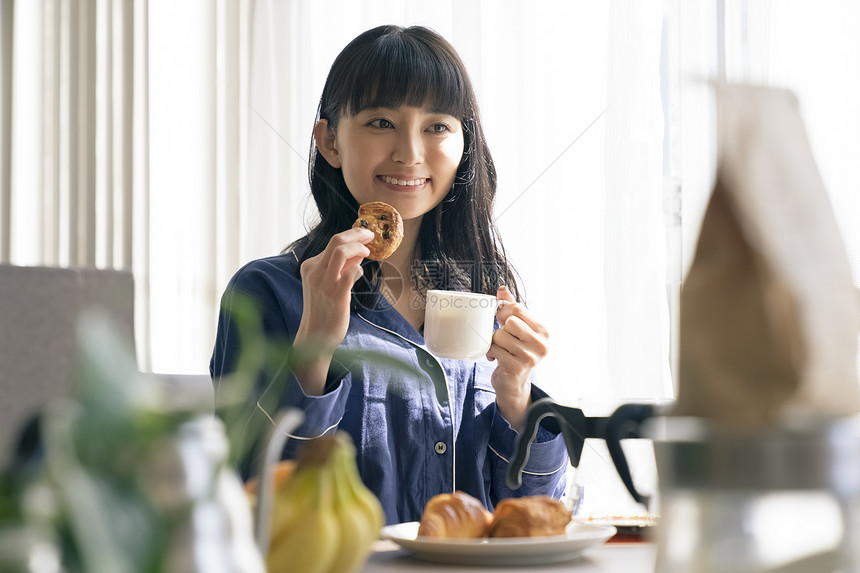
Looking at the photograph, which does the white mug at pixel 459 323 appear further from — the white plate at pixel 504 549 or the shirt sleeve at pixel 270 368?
the white plate at pixel 504 549

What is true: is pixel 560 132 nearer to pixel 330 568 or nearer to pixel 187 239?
pixel 187 239

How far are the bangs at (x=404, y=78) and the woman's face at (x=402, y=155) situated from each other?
0.02 m

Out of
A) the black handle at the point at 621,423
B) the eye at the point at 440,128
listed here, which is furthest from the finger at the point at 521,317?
the black handle at the point at 621,423

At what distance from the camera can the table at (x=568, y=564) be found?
0.66 meters

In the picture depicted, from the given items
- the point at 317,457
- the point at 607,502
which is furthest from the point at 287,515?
the point at 607,502

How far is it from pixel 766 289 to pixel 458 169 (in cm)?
134

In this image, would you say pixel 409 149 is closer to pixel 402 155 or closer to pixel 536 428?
pixel 402 155

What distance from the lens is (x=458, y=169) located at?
5.36 ft

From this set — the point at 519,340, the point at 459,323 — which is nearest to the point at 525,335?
the point at 519,340

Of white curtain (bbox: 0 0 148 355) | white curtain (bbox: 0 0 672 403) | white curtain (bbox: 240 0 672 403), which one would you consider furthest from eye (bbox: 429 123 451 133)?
white curtain (bbox: 0 0 148 355)

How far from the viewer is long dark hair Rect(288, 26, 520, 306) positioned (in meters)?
1.51

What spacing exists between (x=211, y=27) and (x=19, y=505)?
296cm

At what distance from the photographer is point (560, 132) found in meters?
2.44

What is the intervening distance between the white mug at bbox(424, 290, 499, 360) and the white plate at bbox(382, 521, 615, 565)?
1.72 ft
